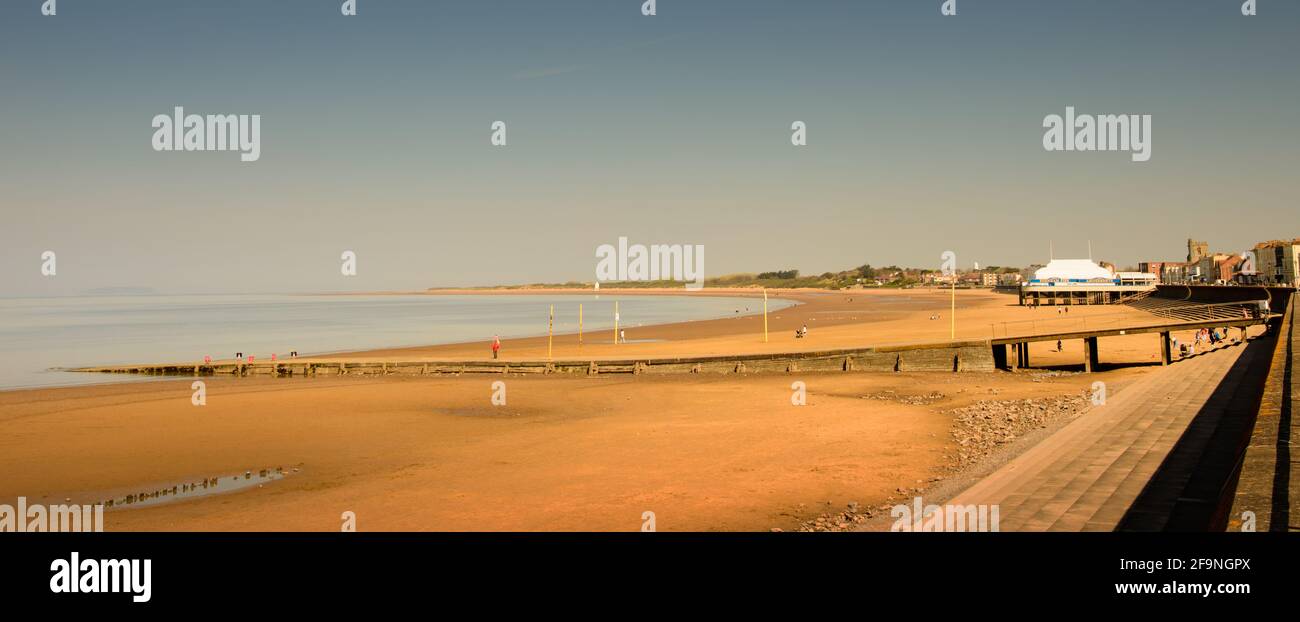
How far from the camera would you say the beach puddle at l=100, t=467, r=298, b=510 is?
59.3 feet

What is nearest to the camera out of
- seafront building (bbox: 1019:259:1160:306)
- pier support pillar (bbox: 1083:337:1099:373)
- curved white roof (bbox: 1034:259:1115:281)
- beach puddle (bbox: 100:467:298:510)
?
beach puddle (bbox: 100:467:298:510)

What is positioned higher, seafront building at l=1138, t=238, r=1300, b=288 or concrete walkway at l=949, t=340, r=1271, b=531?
seafront building at l=1138, t=238, r=1300, b=288

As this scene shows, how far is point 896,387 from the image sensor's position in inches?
1406

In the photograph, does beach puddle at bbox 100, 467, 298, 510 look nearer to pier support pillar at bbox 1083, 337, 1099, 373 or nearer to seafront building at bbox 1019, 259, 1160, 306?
pier support pillar at bbox 1083, 337, 1099, 373

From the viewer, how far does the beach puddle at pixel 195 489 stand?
18078 mm

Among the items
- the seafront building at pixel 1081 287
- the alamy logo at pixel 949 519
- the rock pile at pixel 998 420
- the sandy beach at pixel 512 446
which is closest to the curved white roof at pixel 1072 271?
the seafront building at pixel 1081 287

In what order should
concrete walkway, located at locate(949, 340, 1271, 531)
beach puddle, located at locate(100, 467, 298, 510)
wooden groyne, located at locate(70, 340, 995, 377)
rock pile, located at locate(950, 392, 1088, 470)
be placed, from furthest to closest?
wooden groyne, located at locate(70, 340, 995, 377), rock pile, located at locate(950, 392, 1088, 470), beach puddle, located at locate(100, 467, 298, 510), concrete walkway, located at locate(949, 340, 1271, 531)

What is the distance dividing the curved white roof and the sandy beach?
82.1 meters

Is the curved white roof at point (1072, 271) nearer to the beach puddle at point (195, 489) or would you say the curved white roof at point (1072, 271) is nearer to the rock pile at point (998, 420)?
the rock pile at point (998, 420)

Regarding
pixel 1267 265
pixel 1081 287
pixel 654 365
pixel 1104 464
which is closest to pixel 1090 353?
pixel 654 365
